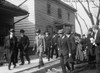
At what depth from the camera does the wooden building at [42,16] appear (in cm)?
2050

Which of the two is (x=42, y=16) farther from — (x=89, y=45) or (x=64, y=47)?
(x=64, y=47)

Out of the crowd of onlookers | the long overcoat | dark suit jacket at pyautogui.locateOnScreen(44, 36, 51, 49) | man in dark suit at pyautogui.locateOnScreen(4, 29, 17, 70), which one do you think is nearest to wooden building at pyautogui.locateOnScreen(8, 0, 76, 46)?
dark suit jacket at pyautogui.locateOnScreen(44, 36, 51, 49)

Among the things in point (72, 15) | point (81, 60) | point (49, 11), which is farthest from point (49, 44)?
point (72, 15)

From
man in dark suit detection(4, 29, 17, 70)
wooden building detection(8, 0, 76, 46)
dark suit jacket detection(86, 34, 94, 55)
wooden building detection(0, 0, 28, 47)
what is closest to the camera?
man in dark suit detection(4, 29, 17, 70)

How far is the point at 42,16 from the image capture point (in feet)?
72.0

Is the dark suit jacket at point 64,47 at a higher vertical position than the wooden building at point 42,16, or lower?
lower

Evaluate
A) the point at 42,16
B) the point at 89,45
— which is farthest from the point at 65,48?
the point at 42,16

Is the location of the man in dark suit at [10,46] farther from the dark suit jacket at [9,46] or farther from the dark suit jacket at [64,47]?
the dark suit jacket at [64,47]

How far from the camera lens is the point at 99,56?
831 centimetres

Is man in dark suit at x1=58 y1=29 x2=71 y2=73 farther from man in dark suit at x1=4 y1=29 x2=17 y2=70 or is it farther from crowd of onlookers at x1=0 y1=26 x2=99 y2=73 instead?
man in dark suit at x1=4 y1=29 x2=17 y2=70

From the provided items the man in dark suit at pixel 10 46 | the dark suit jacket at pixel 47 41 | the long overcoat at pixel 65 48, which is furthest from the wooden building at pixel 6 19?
the long overcoat at pixel 65 48

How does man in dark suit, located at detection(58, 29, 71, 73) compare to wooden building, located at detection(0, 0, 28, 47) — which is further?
wooden building, located at detection(0, 0, 28, 47)

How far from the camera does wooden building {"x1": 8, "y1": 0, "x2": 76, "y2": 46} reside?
20.5 m

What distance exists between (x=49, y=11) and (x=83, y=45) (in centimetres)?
1293
